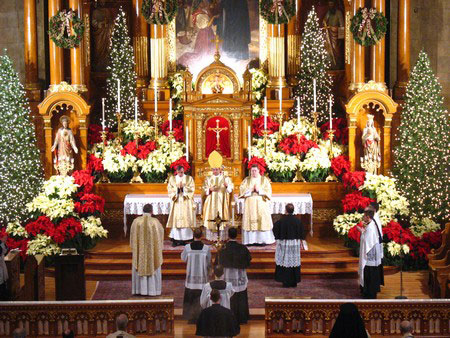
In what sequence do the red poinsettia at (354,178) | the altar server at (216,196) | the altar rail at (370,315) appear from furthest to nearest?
the red poinsettia at (354,178) → the altar server at (216,196) → the altar rail at (370,315)

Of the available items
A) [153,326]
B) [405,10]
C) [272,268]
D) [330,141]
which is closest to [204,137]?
[330,141]

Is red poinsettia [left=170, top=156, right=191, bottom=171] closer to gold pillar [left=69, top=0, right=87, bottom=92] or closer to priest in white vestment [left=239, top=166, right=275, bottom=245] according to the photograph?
priest in white vestment [left=239, top=166, right=275, bottom=245]

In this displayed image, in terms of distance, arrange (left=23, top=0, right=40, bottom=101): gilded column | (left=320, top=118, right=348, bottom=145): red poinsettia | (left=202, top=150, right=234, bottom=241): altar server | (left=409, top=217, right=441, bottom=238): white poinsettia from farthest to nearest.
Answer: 1. (left=23, top=0, right=40, bottom=101): gilded column
2. (left=320, top=118, right=348, bottom=145): red poinsettia
3. (left=409, top=217, right=441, bottom=238): white poinsettia
4. (left=202, top=150, right=234, bottom=241): altar server

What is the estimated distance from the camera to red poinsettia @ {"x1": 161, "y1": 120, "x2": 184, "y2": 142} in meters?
19.9

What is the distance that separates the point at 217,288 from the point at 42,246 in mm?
5948

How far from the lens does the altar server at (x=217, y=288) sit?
464 inches

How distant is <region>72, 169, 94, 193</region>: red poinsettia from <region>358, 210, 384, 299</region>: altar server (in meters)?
6.19

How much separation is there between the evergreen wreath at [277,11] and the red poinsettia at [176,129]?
3136 mm

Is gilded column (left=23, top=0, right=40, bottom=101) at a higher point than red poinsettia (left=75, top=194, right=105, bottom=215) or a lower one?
higher

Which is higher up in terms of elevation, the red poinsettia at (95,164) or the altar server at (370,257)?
the red poinsettia at (95,164)

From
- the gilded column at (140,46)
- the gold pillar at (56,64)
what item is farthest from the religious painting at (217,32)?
the gold pillar at (56,64)

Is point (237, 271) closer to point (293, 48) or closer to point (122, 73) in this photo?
point (122, 73)

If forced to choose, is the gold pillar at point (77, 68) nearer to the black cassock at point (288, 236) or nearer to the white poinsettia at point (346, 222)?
the white poinsettia at point (346, 222)

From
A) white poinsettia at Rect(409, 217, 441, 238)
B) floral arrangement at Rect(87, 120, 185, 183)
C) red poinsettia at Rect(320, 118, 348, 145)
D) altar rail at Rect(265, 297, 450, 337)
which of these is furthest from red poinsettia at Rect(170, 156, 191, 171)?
altar rail at Rect(265, 297, 450, 337)
